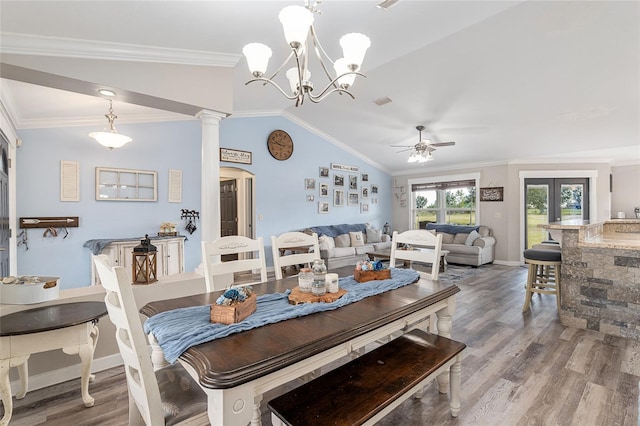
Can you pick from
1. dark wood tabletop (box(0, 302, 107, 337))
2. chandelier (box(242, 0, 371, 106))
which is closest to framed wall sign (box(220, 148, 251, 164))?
chandelier (box(242, 0, 371, 106))

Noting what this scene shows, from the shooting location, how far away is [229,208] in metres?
6.45

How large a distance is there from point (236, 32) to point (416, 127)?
406 centimetres

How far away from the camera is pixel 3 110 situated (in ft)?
9.73

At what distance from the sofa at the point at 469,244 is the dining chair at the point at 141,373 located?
19.9ft

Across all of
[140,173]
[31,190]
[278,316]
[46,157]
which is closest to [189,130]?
[140,173]

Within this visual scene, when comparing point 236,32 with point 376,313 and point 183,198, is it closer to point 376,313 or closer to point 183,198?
point 376,313

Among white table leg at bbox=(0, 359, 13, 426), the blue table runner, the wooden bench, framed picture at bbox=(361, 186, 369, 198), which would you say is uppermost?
framed picture at bbox=(361, 186, 369, 198)

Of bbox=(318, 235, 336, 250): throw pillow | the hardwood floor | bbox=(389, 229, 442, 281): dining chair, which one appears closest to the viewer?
the hardwood floor

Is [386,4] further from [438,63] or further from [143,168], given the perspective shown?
[143,168]

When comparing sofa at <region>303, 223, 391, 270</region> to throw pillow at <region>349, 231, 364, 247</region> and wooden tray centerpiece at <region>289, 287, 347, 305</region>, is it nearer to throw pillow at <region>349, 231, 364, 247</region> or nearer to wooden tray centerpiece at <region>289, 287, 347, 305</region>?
throw pillow at <region>349, 231, 364, 247</region>

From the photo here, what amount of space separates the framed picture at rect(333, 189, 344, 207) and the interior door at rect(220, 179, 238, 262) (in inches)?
90.0

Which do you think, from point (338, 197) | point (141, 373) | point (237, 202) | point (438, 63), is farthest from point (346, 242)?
point (141, 373)

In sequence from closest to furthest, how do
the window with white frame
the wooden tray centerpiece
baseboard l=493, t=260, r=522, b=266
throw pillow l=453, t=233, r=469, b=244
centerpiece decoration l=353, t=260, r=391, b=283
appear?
the wooden tray centerpiece, centerpiece decoration l=353, t=260, r=391, b=283, baseboard l=493, t=260, r=522, b=266, throw pillow l=453, t=233, r=469, b=244, the window with white frame

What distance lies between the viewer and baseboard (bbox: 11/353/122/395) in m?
2.02
